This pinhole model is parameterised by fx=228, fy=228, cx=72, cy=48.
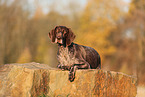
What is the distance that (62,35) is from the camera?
6398 mm

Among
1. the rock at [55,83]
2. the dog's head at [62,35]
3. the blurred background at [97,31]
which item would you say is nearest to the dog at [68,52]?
the dog's head at [62,35]

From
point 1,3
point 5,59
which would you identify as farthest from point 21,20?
point 5,59

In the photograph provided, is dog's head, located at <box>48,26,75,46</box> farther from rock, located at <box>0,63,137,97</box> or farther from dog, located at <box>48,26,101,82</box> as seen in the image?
rock, located at <box>0,63,137,97</box>

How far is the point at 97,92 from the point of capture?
21.6 feet

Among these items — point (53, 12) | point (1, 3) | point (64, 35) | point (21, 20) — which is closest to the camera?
point (64, 35)

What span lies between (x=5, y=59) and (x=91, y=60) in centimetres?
1804

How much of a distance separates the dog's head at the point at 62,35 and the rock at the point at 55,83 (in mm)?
896

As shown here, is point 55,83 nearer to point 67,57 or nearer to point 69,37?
point 67,57

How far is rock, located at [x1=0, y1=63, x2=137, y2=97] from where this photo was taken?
648cm

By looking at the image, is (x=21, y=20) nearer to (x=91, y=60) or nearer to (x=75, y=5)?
(x=75, y=5)

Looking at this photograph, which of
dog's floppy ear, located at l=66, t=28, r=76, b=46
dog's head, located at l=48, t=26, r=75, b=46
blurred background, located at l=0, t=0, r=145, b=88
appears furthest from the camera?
blurred background, located at l=0, t=0, r=145, b=88

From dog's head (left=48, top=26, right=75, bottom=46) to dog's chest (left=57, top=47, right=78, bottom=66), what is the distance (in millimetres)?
210

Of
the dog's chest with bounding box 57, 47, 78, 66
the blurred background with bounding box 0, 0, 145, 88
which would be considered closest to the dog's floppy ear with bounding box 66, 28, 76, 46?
the dog's chest with bounding box 57, 47, 78, 66

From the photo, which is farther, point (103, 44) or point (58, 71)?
point (103, 44)
